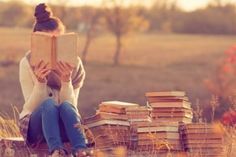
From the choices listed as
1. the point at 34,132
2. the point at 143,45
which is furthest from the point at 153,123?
the point at 143,45

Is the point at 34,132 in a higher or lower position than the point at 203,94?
higher

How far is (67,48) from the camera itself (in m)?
7.64

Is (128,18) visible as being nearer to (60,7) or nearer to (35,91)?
(60,7)

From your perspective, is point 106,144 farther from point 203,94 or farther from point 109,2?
point 109,2

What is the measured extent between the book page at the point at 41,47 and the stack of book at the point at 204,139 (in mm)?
1406

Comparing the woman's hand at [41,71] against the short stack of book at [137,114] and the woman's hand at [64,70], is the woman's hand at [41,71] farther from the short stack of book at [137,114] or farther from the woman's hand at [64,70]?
the short stack of book at [137,114]

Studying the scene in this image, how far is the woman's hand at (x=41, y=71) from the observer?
7.60 meters

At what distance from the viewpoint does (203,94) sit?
2936cm

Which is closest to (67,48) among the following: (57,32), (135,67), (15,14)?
(57,32)

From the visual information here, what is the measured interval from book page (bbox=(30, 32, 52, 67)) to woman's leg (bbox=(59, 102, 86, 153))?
42cm

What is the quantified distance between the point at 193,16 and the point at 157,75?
22516mm

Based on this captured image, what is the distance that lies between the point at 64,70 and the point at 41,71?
197 millimetres

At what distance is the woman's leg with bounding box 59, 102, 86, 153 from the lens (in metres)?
7.50

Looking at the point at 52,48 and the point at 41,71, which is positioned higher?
the point at 52,48
